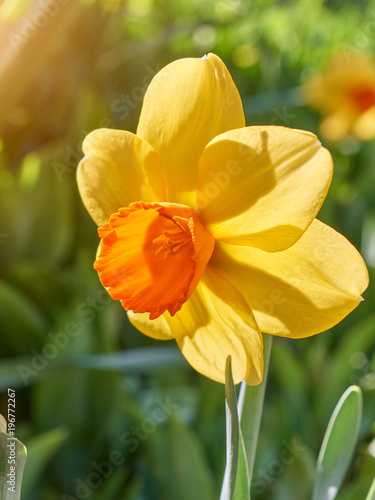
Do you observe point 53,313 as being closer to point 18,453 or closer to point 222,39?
point 18,453

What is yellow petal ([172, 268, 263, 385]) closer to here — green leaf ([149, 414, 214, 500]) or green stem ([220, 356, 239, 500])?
green stem ([220, 356, 239, 500])

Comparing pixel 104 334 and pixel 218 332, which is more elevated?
pixel 218 332
